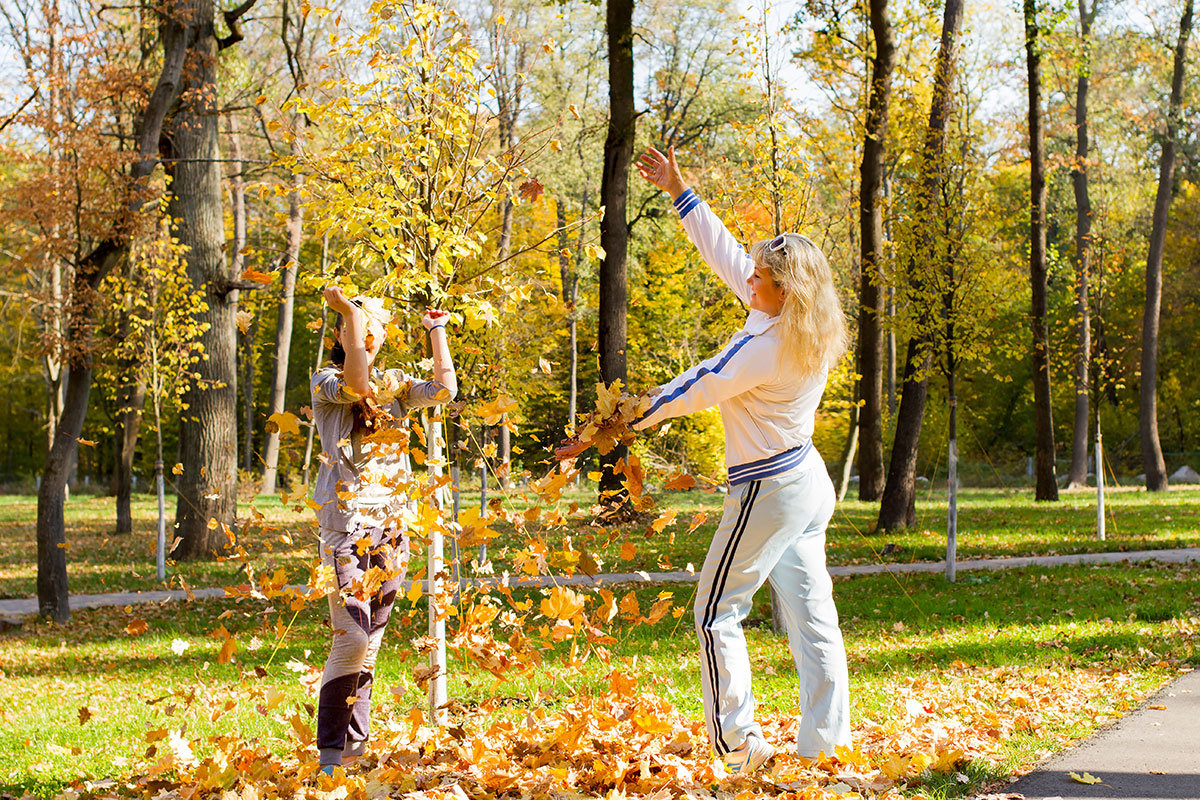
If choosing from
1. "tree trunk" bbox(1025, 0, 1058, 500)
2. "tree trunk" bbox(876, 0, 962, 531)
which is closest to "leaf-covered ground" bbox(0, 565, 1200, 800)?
"tree trunk" bbox(876, 0, 962, 531)

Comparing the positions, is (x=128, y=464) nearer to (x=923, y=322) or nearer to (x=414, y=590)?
(x=923, y=322)

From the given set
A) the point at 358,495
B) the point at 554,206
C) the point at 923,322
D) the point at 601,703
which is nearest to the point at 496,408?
the point at 358,495

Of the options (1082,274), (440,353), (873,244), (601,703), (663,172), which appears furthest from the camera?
(1082,274)

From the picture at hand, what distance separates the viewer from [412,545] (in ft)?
15.2

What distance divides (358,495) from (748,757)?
184cm

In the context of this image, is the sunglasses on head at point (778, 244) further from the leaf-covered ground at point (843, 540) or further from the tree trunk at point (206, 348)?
the tree trunk at point (206, 348)

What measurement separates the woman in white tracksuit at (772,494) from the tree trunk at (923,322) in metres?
8.61

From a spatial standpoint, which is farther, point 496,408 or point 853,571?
point 853,571

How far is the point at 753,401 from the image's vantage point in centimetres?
380

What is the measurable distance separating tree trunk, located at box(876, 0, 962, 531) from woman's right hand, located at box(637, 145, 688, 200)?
7.98 metres

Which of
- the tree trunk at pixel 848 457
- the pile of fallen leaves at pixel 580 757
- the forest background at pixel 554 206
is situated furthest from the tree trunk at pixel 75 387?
the tree trunk at pixel 848 457

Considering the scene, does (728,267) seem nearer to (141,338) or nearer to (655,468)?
(141,338)

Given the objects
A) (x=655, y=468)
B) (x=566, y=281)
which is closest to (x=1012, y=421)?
(x=566, y=281)

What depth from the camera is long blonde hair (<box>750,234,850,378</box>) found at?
376 centimetres
